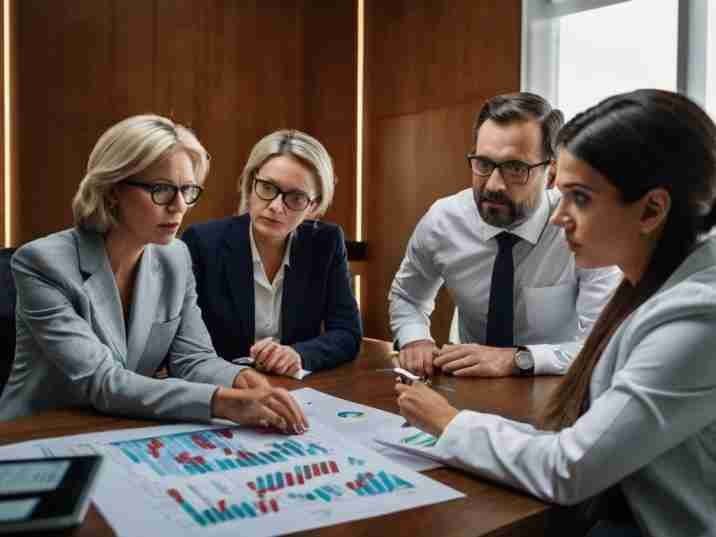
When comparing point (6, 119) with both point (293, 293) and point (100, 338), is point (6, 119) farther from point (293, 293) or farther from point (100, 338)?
point (100, 338)

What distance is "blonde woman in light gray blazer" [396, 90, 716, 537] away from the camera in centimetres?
99

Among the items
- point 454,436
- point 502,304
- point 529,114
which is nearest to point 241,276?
point 502,304

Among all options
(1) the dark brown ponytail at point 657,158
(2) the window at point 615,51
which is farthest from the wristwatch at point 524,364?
(2) the window at point 615,51

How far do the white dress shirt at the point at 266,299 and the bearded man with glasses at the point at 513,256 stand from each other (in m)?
0.41

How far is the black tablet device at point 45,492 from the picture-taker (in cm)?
74

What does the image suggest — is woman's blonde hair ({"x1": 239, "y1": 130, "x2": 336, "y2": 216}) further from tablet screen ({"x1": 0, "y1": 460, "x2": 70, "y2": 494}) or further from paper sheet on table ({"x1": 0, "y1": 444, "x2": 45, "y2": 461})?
tablet screen ({"x1": 0, "y1": 460, "x2": 70, "y2": 494})

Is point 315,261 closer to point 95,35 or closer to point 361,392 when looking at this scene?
point 361,392

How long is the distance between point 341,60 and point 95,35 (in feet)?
5.90

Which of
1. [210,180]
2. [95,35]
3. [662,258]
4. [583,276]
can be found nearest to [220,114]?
[210,180]

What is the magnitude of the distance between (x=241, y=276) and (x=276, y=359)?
1.59ft

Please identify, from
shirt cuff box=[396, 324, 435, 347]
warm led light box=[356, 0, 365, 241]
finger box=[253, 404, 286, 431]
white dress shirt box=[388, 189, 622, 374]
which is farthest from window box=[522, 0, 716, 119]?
finger box=[253, 404, 286, 431]

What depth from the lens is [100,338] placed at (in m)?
1.61

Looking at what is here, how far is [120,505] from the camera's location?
928 mm

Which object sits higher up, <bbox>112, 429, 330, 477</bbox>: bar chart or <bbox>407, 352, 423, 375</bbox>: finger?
<bbox>112, 429, 330, 477</bbox>: bar chart
